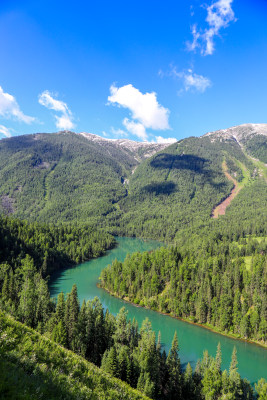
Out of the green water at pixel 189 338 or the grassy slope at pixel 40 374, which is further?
the green water at pixel 189 338

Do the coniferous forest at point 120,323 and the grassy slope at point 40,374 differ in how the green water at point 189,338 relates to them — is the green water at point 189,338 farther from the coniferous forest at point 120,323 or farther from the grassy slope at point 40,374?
the grassy slope at point 40,374

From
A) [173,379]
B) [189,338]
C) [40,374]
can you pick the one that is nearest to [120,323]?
[173,379]

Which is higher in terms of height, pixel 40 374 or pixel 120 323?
pixel 40 374

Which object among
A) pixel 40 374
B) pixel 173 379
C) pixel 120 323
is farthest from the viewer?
pixel 120 323

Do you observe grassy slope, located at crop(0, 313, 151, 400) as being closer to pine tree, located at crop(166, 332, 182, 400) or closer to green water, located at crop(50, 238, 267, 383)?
pine tree, located at crop(166, 332, 182, 400)

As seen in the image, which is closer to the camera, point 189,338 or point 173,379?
point 173,379

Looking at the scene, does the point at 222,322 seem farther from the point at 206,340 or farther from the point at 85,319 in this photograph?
the point at 85,319

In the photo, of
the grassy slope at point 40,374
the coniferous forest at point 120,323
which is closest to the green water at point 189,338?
the coniferous forest at point 120,323

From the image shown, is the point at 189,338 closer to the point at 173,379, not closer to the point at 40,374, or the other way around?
the point at 173,379

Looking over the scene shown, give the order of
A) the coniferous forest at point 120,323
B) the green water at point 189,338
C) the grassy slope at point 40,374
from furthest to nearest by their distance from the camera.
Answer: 1. the green water at point 189,338
2. the coniferous forest at point 120,323
3. the grassy slope at point 40,374

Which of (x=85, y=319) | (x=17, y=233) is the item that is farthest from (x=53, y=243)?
(x=85, y=319)
